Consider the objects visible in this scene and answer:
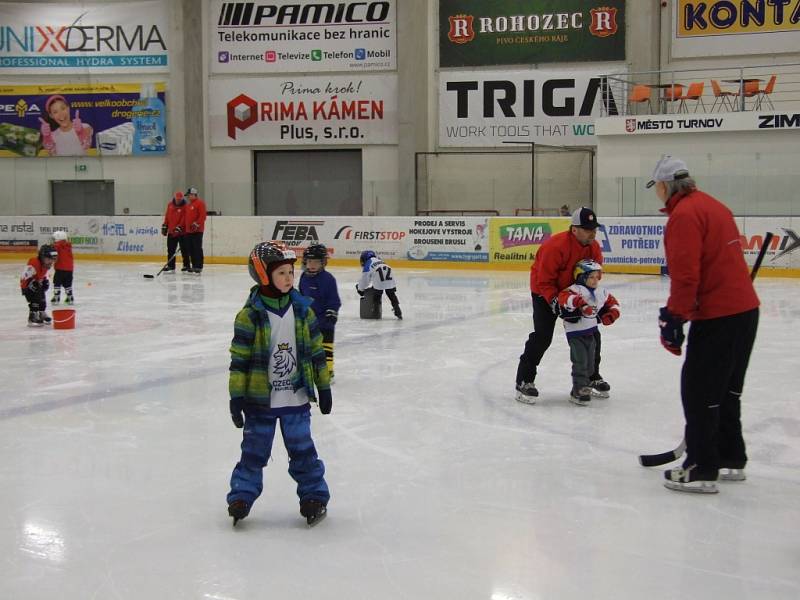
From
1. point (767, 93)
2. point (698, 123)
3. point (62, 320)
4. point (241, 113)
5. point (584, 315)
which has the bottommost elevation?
point (62, 320)

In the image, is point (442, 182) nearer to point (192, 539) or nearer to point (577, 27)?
point (577, 27)

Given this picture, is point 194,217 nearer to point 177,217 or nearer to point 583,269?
point 177,217

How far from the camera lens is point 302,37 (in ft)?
92.2

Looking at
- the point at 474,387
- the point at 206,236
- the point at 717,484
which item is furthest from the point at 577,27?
the point at 717,484

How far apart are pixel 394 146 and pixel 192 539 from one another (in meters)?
23.8

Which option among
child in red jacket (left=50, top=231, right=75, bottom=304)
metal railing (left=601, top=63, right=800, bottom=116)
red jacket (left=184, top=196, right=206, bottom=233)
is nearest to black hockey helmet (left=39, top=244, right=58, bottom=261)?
child in red jacket (left=50, top=231, right=75, bottom=304)

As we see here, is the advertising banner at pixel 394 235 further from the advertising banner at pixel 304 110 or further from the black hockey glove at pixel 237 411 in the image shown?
the black hockey glove at pixel 237 411

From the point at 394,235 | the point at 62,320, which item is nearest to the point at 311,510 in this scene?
the point at 62,320

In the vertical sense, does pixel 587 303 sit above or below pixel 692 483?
above

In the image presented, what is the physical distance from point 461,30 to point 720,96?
699cm

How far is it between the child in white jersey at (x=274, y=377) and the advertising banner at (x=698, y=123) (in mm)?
19343

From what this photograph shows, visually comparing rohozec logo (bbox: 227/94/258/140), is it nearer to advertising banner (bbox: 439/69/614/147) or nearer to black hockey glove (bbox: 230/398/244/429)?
advertising banner (bbox: 439/69/614/147)

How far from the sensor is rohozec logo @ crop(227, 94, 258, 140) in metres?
28.2

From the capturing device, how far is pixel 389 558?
392 centimetres
